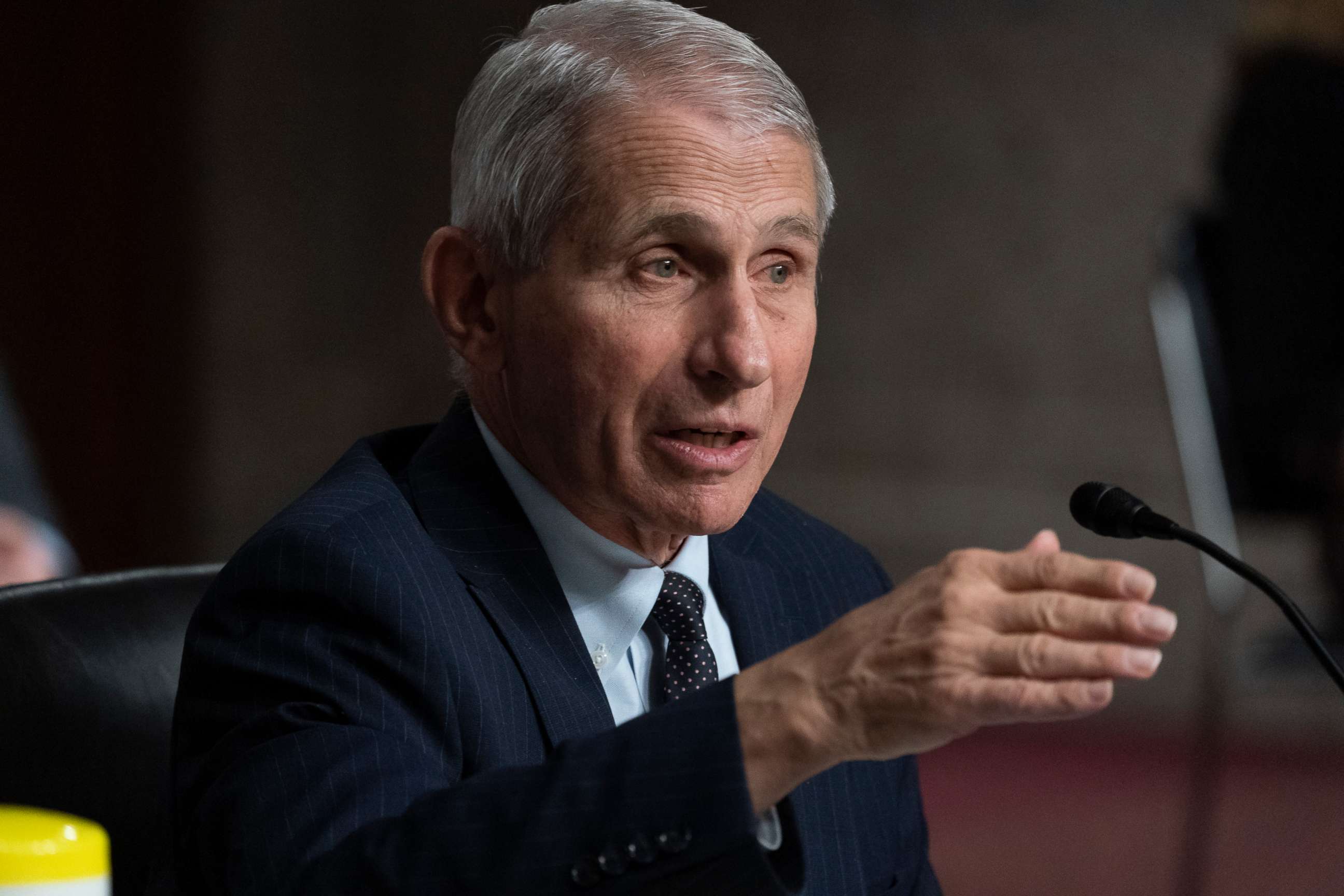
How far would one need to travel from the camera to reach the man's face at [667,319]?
1.30 metres

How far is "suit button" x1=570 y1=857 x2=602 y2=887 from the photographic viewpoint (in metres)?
0.95

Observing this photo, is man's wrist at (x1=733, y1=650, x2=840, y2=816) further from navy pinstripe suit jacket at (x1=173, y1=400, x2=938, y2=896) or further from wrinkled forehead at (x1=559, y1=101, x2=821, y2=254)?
wrinkled forehead at (x1=559, y1=101, x2=821, y2=254)

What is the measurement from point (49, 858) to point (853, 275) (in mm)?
5340

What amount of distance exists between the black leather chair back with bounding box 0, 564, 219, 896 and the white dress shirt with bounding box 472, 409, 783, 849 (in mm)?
379

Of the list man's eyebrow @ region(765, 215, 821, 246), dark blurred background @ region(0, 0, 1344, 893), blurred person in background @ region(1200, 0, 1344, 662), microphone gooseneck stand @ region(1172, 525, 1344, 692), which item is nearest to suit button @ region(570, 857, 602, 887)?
microphone gooseneck stand @ region(1172, 525, 1344, 692)

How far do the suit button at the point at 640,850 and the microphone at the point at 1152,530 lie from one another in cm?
43

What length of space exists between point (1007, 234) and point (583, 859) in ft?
16.6

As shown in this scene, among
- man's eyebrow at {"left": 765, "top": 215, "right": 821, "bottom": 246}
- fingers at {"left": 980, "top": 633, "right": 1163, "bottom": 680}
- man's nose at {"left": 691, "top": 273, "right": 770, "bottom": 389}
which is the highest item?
man's eyebrow at {"left": 765, "top": 215, "right": 821, "bottom": 246}

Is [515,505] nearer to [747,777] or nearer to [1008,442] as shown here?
[747,777]

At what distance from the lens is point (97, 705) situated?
1354 mm

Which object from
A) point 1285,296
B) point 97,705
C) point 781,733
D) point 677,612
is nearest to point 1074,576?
point 781,733

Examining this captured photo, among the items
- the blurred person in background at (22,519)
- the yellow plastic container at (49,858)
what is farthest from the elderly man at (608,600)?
the blurred person in background at (22,519)

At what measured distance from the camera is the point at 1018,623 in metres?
0.89

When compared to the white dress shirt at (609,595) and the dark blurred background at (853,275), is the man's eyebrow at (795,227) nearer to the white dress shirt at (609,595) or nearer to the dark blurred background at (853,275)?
the white dress shirt at (609,595)
